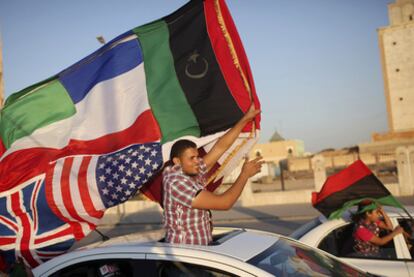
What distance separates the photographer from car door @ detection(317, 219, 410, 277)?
15.9 feet

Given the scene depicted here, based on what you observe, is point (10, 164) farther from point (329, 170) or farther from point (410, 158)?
point (329, 170)

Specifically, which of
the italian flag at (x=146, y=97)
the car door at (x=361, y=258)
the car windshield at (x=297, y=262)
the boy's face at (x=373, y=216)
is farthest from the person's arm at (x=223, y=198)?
the boy's face at (x=373, y=216)

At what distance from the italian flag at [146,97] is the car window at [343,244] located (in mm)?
1461

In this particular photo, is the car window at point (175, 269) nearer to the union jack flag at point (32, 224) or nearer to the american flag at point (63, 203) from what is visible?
the american flag at point (63, 203)

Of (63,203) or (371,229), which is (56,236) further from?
(371,229)

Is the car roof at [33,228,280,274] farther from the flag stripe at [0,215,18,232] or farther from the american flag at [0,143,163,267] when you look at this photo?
the flag stripe at [0,215,18,232]

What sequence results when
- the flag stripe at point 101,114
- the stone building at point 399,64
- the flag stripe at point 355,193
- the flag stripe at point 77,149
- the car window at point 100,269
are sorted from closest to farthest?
the car window at point 100,269
the flag stripe at point 77,149
the flag stripe at point 101,114
the flag stripe at point 355,193
the stone building at point 399,64

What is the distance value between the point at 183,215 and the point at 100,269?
0.77m

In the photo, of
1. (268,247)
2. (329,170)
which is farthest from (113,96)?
(329,170)

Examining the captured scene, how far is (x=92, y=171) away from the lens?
183 inches

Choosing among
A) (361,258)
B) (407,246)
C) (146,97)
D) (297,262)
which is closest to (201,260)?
(297,262)

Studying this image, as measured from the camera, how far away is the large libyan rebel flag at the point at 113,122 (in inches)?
179

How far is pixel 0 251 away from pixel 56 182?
87 cm

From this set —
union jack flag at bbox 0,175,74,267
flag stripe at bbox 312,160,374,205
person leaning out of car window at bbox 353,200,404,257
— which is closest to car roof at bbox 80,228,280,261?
union jack flag at bbox 0,175,74,267
